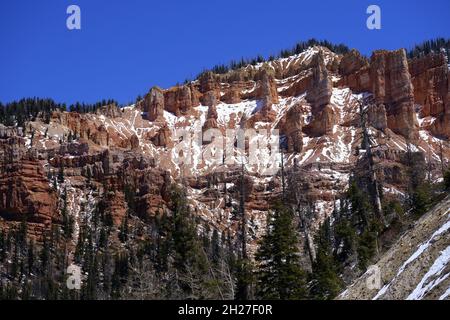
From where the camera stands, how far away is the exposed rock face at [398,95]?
606ft

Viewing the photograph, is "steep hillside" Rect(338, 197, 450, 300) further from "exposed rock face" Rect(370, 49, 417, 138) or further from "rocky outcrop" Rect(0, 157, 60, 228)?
"exposed rock face" Rect(370, 49, 417, 138)

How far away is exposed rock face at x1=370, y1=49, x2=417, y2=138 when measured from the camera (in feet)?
606

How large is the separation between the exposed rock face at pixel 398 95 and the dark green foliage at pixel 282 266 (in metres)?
157

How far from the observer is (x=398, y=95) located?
194 m

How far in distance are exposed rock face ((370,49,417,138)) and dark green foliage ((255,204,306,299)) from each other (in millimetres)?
157019

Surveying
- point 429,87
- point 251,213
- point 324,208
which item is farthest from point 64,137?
point 429,87

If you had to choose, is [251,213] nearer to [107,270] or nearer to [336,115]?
[336,115]

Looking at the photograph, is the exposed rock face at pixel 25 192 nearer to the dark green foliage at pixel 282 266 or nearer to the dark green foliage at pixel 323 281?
the dark green foliage at pixel 282 266

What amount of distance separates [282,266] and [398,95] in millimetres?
175210

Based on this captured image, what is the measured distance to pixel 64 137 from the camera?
18650 cm
